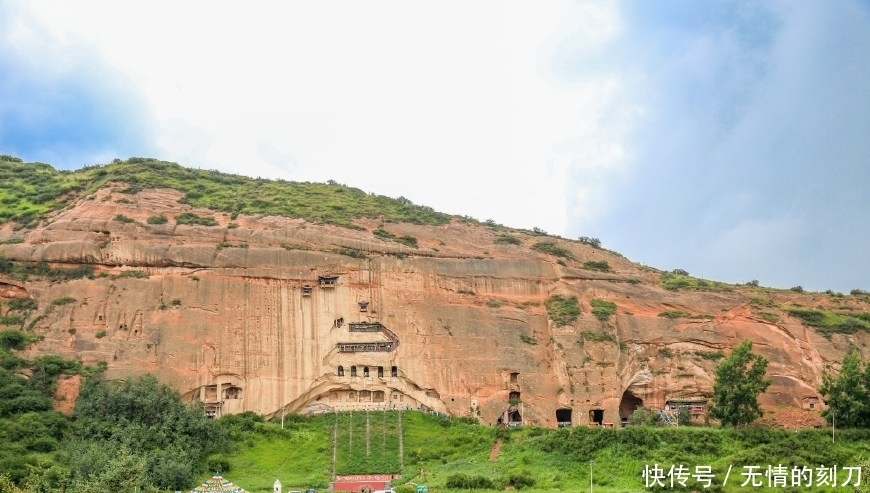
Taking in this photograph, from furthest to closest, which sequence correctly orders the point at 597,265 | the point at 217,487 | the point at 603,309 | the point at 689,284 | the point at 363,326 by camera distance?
the point at 597,265
the point at 689,284
the point at 603,309
the point at 363,326
the point at 217,487

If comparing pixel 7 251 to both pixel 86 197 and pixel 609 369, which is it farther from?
pixel 609 369

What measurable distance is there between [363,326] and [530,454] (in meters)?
14.9

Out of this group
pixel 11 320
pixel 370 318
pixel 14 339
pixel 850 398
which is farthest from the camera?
pixel 370 318

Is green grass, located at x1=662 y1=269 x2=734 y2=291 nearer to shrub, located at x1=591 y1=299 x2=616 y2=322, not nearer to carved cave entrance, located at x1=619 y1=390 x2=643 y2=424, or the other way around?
shrub, located at x1=591 y1=299 x2=616 y2=322

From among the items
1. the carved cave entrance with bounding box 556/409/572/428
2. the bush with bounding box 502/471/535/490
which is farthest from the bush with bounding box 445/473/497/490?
the carved cave entrance with bounding box 556/409/572/428

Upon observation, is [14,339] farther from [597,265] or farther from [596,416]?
[597,265]

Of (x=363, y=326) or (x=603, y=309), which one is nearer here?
(x=363, y=326)

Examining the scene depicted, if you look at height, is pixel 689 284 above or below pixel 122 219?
below

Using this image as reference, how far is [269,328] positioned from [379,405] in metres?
8.29

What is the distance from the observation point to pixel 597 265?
57.4 meters

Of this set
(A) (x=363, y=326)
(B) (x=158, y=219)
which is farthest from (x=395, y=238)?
(B) (x=158, y=219)

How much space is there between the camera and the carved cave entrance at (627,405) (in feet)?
173

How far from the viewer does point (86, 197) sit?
56469mm

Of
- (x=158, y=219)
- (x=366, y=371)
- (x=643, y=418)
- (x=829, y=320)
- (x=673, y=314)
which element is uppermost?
(x=158, y=219)
